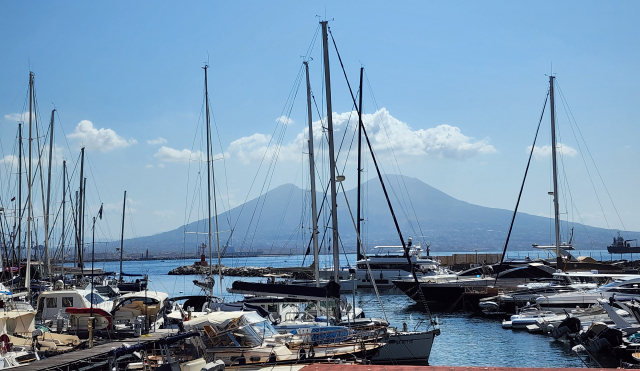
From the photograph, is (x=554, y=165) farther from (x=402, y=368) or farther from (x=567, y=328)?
(x=402, y=368)

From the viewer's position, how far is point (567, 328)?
2775 centimetres

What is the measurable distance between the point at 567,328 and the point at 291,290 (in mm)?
13266

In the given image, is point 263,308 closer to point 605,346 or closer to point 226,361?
point 226,361

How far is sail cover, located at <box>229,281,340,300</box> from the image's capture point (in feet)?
73.4

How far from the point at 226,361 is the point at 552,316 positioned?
20.0m

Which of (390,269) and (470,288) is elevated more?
(390,269)

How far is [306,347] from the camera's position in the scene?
1850 cm

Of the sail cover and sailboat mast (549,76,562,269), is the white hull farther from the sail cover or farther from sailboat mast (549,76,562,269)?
sailboat mast (549,76,562,269)

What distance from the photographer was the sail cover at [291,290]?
73.4 ft

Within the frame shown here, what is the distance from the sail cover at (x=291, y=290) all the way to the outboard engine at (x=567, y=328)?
457 inches

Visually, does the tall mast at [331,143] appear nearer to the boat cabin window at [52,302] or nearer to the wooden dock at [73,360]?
the wooden dock at [73,360]

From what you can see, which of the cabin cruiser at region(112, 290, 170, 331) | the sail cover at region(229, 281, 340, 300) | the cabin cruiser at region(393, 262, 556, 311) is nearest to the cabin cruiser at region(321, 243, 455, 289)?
the cabin cruiser at region(393, 262, 556, 311)

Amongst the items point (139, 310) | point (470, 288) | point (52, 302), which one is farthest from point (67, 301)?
point (470, 288)

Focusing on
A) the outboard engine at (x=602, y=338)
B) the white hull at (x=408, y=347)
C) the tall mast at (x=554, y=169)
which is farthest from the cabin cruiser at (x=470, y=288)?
the white hull at (x=408, y=347)
